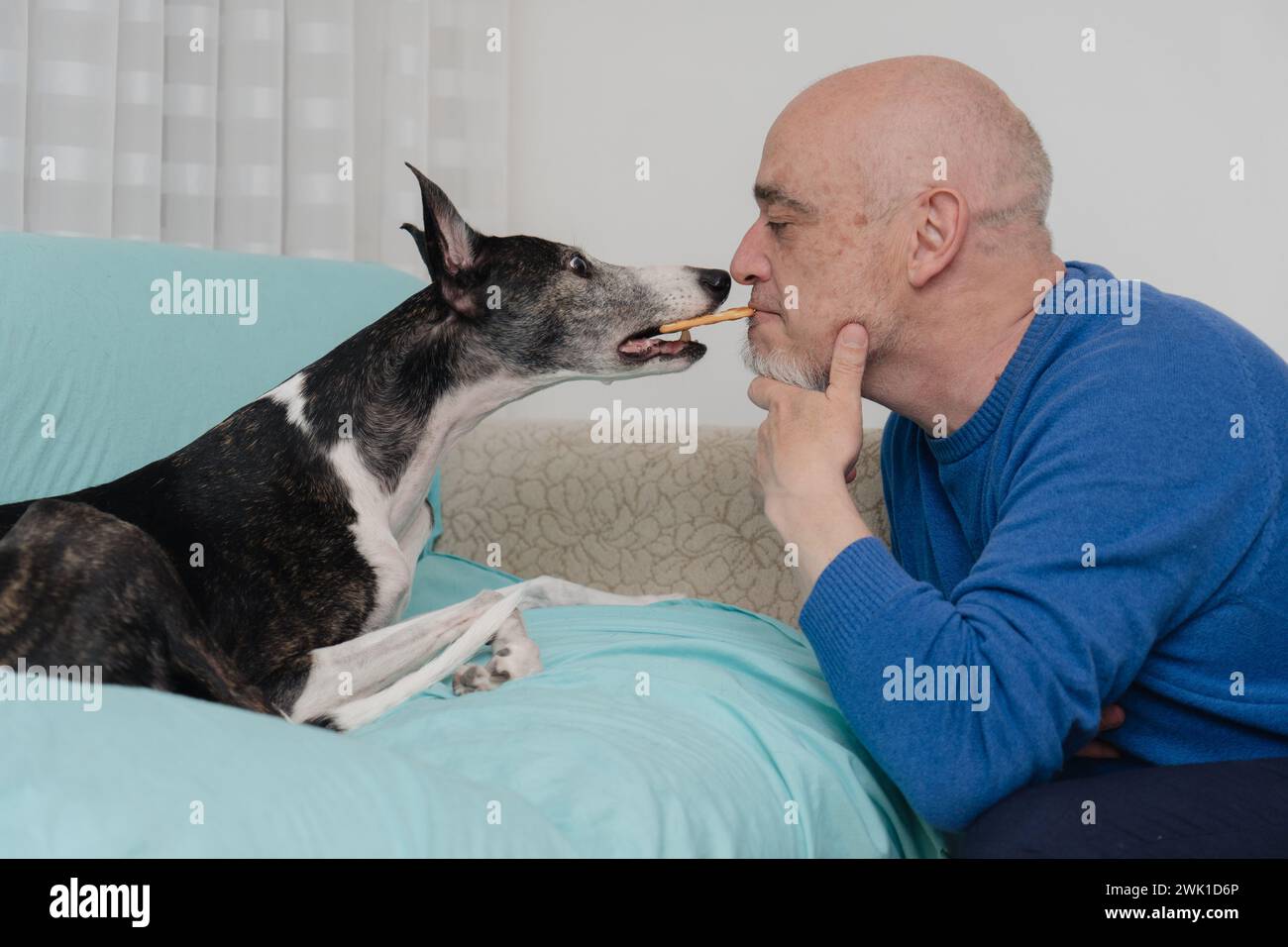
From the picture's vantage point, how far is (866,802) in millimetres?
1504

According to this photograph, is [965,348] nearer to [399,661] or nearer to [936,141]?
[936,141]

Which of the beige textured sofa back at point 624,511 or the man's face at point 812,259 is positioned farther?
the beige textured sofa back at point 624,511

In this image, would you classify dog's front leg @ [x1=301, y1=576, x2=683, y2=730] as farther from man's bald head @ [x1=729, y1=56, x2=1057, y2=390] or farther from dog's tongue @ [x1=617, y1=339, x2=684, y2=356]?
man's bald head @ [x1=729, y1=56, x2=1057, y2=390]

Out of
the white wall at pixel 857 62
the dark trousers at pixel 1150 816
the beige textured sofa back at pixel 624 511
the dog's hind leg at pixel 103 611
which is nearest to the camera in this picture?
the dark trousers at pixel 1150 816

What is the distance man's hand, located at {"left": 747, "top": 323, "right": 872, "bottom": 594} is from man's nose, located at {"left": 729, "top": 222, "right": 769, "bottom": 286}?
0.53ft

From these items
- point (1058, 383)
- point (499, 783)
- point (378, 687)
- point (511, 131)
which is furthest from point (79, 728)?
point (511, 131)

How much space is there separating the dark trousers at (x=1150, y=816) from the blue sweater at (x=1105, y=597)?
0.12 feet

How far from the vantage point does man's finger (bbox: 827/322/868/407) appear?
1.73 meters

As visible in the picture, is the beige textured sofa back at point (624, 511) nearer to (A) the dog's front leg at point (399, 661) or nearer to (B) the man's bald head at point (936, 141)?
(A) the dog's front leg at point (399, 661)

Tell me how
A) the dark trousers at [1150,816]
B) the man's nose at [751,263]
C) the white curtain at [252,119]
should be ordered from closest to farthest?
the dark trousers at [1150,816], the man's nose at [751,263], the white curtain at [252,119]

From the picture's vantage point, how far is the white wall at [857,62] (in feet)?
10.4

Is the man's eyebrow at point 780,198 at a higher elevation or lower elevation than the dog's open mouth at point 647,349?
higher

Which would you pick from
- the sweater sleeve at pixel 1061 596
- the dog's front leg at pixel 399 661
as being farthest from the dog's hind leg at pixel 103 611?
the sweater sleeve at pixel 1061 596
